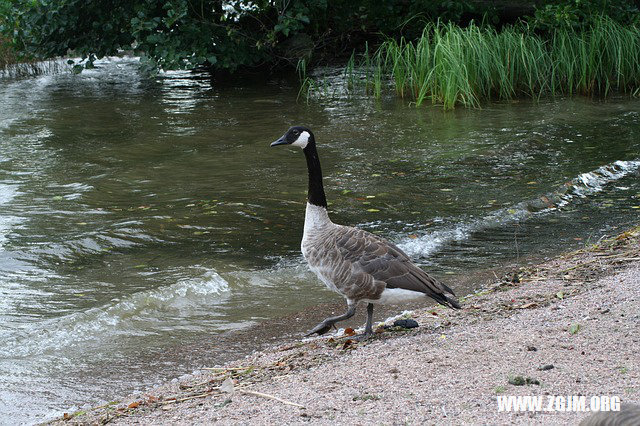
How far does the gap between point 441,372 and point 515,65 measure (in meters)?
14.6

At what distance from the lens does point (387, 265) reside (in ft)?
19.9

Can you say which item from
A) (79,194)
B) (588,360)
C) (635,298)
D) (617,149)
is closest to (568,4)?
(617,149)

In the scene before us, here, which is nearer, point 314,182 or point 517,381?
point 517,381

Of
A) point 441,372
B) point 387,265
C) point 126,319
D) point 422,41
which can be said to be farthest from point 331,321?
point 422,41

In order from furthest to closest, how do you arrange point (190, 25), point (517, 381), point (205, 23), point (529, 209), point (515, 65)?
point (205, 23) → point (190, 25) → point (515, 65) → point (529, 209) → point (517, 381)

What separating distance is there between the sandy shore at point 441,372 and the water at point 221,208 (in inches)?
39.6

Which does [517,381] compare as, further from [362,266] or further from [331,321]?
[331,321]

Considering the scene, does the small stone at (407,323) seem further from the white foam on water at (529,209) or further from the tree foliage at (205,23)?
the tree foliage at (205,23)

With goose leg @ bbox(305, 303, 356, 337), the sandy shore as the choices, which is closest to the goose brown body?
goose leg @ bbox(305, 303, 356, 337)

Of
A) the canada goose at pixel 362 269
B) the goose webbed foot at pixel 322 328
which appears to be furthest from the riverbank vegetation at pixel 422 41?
the goose webbed foot at pixel 322 328

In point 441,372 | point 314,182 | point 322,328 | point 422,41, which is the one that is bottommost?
point 322,328

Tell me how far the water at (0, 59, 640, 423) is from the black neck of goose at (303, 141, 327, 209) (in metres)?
1.31

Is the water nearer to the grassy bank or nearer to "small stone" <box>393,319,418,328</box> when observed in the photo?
the grassy bank

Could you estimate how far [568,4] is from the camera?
1900 centimetres
